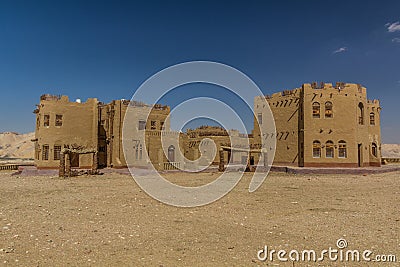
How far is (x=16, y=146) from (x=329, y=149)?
352 ft

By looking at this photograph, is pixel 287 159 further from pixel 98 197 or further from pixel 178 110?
pixel 98 197

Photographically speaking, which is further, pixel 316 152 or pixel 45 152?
pixel 316 152

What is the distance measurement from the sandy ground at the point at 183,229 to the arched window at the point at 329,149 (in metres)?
18.7

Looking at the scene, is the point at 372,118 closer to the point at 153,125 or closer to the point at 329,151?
the point at 329,151

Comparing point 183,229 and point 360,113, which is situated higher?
point 360,113

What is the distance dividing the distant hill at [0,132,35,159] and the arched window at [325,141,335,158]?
81179mm

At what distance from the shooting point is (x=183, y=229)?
30.2 ft

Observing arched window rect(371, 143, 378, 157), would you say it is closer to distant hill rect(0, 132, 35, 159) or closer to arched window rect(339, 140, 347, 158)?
arched window rect(339, 140, 347, 158)

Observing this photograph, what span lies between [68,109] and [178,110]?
18081 mm

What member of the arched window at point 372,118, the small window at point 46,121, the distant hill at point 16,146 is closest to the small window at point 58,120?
the small window at point 46,121

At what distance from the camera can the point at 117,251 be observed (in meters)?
7.13

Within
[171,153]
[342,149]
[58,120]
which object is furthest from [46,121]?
[342,149]

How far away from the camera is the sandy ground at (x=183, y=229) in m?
6.78

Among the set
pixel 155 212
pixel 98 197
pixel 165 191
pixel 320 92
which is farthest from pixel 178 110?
pixel 320 92
